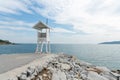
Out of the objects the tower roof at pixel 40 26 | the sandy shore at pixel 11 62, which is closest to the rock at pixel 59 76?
the sandy shore at pixel 11 62

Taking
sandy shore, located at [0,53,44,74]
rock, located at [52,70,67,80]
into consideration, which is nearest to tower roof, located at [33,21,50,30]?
sandy shore, located at [0,53,44,74]

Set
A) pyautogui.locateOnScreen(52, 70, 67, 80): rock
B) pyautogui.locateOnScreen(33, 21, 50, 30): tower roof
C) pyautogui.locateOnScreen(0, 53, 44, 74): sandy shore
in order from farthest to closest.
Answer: pyautogui.locateOnScreen(33, 21, 50, 30): tower roof → pyautogui.locateOnScreen(52, 70, 67, 80): rock → pyautogui.locateOnScreen(0, 53, 44, 74): sandy shore

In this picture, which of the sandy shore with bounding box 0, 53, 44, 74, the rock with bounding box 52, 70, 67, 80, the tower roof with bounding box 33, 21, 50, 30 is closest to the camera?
the sandy shore with bounding box 0, 53, 44, 74

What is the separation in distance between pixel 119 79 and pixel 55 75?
729 centimetres

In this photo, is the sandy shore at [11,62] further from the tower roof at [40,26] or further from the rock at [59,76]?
the tower roof at [40,26]

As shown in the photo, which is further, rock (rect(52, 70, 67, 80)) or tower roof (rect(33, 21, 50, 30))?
tower roof (rect(33, 21, 50, 30))

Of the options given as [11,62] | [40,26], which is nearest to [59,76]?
[11,62]

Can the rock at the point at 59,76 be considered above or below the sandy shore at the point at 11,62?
below

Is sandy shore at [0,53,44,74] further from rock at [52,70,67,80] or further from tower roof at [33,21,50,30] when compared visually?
tower roof at [33,21,50,30]

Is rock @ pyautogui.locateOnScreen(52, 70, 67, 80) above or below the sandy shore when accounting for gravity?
below

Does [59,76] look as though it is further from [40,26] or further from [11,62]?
[40,26]

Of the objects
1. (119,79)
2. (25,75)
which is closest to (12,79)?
(25,75)

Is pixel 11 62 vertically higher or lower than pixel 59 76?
higher

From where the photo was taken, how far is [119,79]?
16.8m
